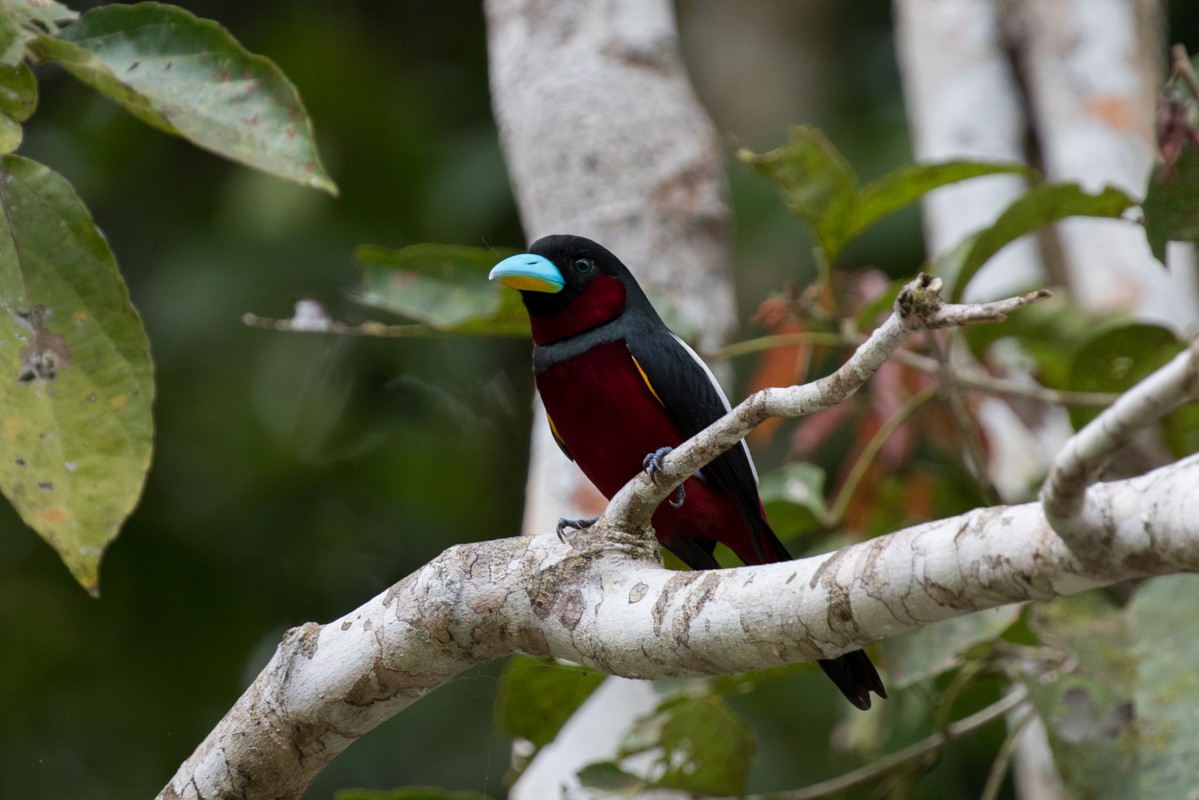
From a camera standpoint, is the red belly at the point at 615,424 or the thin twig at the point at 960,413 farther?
the red belly at the point at 615,424

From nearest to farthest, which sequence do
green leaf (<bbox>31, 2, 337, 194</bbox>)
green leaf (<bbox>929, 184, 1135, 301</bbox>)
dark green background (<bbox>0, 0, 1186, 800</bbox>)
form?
green leaf (<bbox>31, 2, 337, 194</bbox>) → green leaf (<bbox>929, 184, 1135, 301</bbox>) → dark green background (<bbox>0, 0, 1186, 800</bbox>)

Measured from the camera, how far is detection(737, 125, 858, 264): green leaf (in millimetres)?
3188

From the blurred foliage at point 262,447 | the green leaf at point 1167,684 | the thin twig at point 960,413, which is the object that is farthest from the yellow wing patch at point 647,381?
the blurred foliage at point 262,447

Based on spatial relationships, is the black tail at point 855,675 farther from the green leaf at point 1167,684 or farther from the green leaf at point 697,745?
the green leaf at point 1167,684

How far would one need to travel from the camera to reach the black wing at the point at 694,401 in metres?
3.06

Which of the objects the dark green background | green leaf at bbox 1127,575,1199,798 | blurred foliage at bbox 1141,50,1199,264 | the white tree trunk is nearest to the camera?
blurred foliage at bbox 1141,50,1199,264

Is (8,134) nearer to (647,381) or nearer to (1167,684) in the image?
(647,381)

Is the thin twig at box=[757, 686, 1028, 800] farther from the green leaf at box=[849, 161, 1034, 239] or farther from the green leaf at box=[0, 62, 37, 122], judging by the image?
the green leaf at box=[0, 62, 37, 122]

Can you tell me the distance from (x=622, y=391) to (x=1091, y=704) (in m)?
1.15

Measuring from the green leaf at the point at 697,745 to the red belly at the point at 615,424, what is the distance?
1.33ft

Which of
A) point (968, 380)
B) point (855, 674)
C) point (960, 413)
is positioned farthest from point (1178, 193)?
point (855, 674)

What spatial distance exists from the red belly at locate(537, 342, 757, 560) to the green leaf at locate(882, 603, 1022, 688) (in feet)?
1.43

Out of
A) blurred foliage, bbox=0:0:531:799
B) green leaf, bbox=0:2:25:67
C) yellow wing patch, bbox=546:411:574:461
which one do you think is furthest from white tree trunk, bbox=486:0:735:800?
blurred foliage, bbox=0:0:531:799

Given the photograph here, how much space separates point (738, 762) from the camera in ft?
10.6
